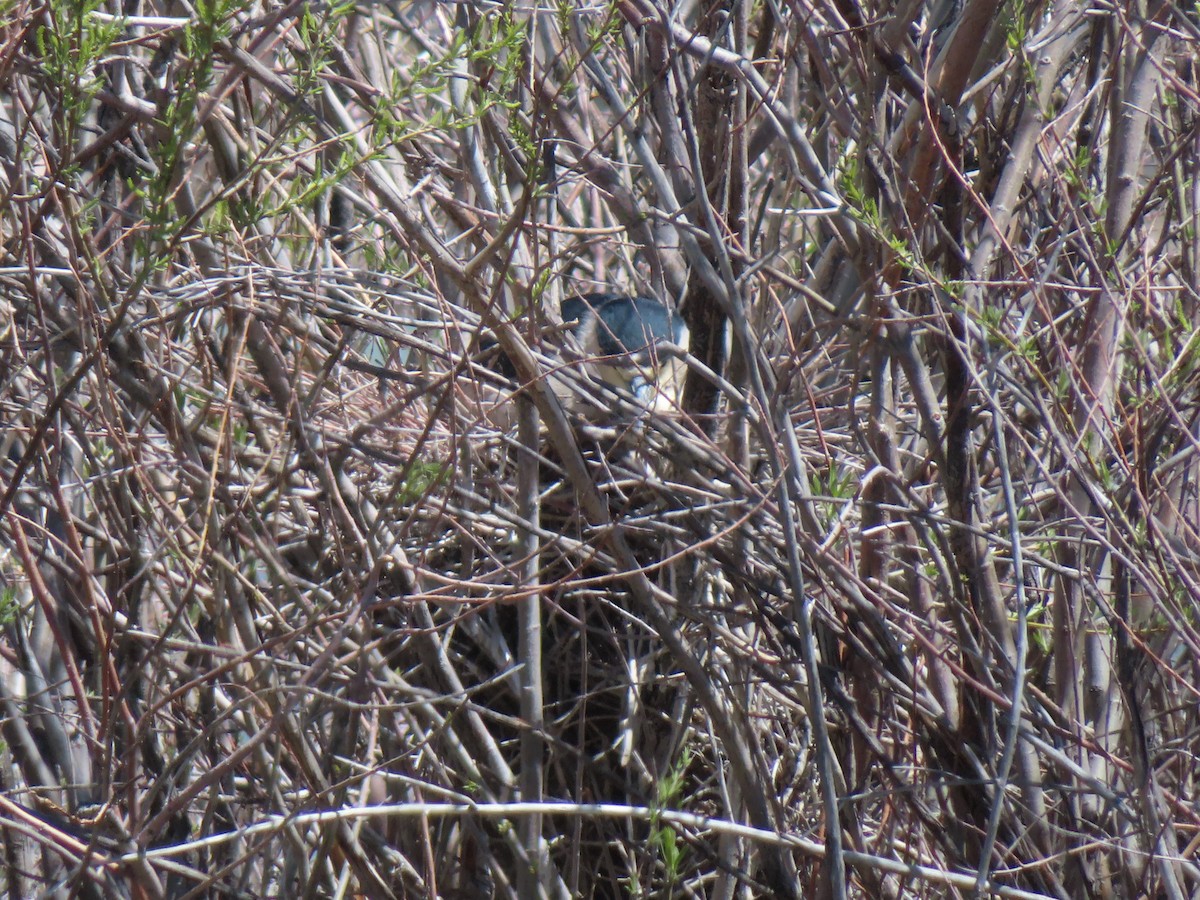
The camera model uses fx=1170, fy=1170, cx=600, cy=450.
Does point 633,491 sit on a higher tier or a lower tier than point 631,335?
lower

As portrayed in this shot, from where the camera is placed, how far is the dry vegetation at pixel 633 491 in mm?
1692

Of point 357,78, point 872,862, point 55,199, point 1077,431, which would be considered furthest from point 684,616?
point 55,199

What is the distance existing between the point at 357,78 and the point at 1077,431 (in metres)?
1.37

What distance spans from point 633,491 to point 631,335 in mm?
695

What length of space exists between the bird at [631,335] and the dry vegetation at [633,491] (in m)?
0.10

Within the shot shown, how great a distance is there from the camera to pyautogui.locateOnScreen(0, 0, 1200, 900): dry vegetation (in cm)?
169

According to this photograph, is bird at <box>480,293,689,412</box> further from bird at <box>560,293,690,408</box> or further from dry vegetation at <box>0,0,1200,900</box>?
dry vegetation at <box>0,0,1200,900</box>

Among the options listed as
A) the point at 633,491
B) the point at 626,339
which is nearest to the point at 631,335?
the point at 626,339

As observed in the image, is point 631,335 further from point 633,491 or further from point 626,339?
point 633,491

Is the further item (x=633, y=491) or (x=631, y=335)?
(x=631, y=335)

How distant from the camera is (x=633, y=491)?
94.5 inches

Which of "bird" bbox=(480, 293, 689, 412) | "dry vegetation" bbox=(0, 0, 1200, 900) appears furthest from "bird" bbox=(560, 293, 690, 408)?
"dry vegetation" bbox=(0, 0, 1200, 900)

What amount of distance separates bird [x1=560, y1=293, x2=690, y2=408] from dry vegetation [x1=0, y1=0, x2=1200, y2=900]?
101 millimetres

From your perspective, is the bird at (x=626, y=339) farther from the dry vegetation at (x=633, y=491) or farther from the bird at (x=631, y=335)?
the dry vegetation at (x=633, y=491)
